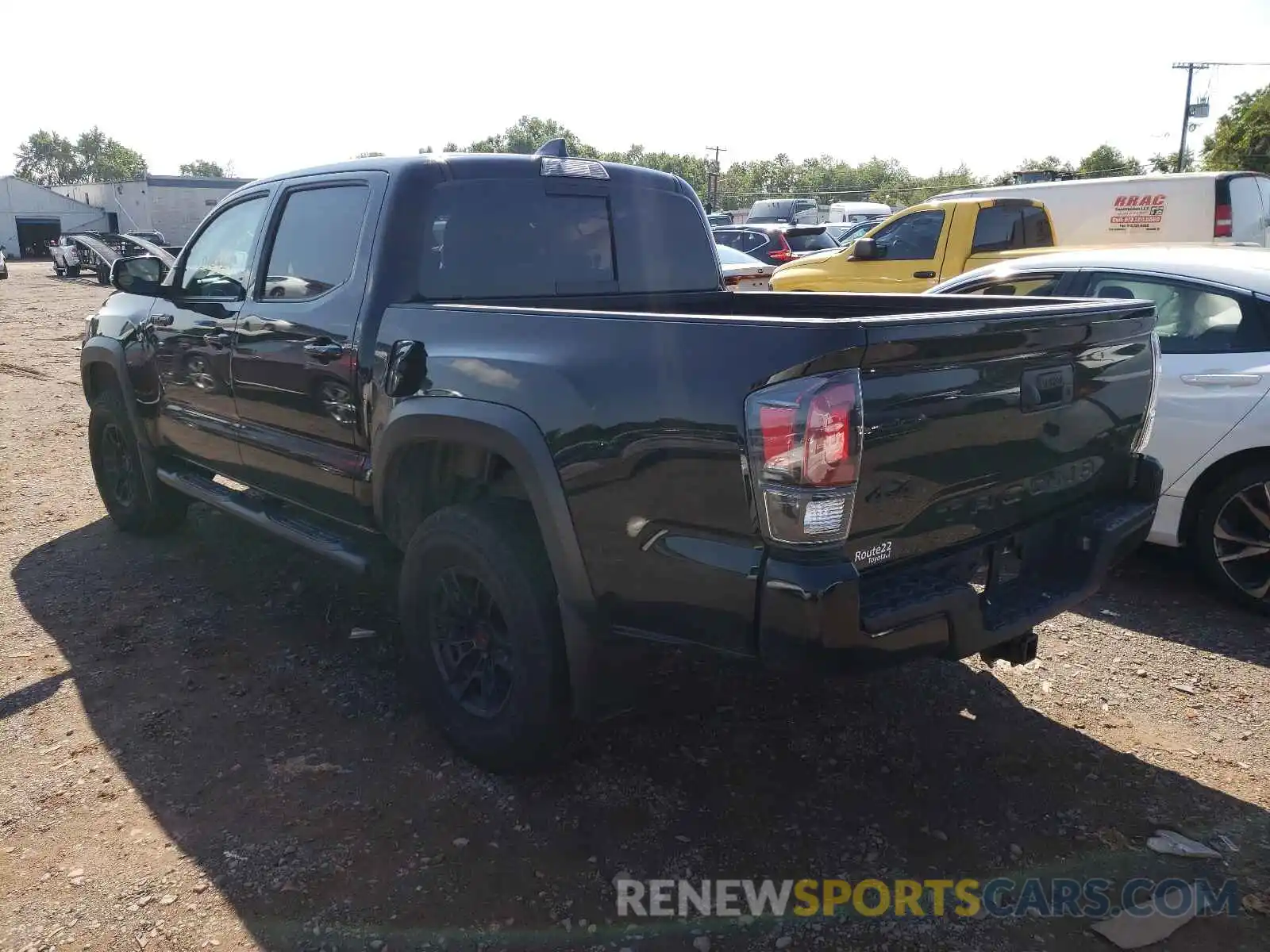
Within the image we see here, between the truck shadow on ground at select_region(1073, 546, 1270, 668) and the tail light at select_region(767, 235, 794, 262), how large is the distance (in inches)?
564

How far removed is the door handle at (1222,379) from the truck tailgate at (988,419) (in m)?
1.52

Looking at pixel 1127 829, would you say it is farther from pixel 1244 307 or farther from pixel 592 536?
pixel 1244 307

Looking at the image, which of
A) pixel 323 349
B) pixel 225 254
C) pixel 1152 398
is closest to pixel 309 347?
pixel 323 349

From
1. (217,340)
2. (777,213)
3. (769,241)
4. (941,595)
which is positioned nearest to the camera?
A: (941,595)

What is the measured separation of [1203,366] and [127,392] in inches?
219

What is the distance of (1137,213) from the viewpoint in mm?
12672

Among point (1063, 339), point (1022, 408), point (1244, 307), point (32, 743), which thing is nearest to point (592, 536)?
point (1022, 408)

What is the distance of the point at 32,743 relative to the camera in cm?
357

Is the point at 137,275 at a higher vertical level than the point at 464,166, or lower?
lower

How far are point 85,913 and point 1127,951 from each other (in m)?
2.79

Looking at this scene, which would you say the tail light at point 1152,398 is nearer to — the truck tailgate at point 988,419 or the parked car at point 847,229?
the truck tailgate at point 988,419

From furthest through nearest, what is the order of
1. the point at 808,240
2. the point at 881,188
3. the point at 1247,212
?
1. the point at 881,188
2. the point at 808,240
3. the point at 1247,212

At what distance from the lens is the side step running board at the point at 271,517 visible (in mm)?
3883

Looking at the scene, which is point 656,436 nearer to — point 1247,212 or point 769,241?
point 1247,212
